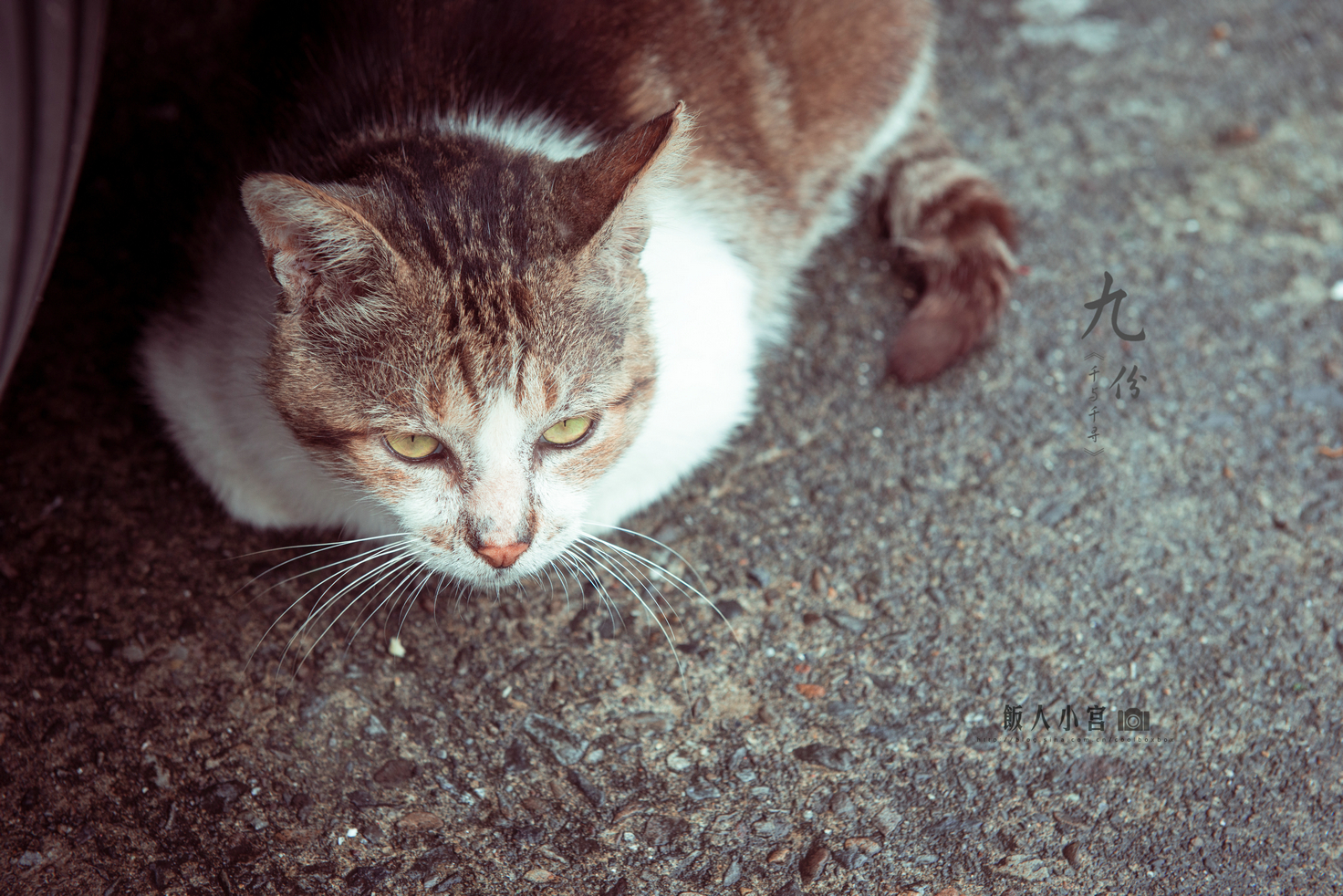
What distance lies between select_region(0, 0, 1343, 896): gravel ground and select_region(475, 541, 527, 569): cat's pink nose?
39 cm

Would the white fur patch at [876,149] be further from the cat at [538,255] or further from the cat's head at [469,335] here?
the cat's head at [469,335]

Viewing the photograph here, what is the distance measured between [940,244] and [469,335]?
1.36 m

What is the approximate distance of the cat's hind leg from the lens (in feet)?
7.51

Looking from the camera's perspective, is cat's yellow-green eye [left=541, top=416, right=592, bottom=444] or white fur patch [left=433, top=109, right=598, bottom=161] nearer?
cat's yellow-green eye [left=541, top=416, right=592, bottom=444]

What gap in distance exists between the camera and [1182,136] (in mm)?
2775

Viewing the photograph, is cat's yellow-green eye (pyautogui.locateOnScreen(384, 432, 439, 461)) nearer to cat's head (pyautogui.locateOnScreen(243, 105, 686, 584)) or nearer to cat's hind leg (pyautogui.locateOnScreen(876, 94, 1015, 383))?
cat's head (pyautogui.locateOnScreen(243, 105, 686, 584))

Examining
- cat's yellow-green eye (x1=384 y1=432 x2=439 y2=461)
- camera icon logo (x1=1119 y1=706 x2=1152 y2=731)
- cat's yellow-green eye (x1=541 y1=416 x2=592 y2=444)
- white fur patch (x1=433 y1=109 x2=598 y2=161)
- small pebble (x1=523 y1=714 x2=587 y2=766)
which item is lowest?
camera icon logo (x1=1119 y1=706 x2=1152 y2=731)

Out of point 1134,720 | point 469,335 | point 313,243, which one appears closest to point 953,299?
point 1134,720

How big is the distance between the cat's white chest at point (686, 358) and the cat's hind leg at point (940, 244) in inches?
17.0

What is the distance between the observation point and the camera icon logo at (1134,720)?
185cm

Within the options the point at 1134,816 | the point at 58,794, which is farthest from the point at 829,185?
the point at 58,794

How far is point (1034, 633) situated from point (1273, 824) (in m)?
0.49

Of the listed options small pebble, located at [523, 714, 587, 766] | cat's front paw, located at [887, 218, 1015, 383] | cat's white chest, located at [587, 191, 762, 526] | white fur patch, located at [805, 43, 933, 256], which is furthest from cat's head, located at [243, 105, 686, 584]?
white fur patch, located at [805, 43, 933, 256]

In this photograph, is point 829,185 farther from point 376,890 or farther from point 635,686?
point 376,890
